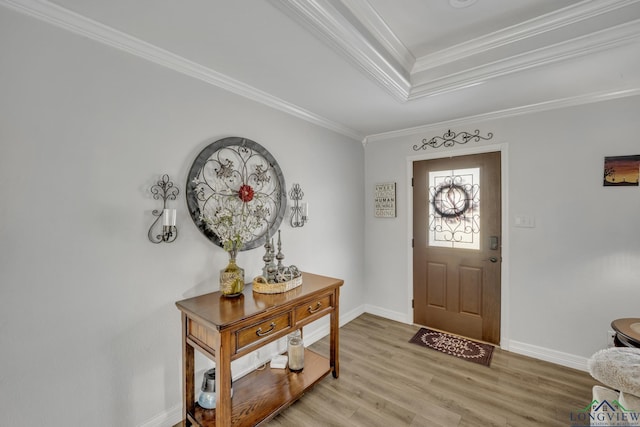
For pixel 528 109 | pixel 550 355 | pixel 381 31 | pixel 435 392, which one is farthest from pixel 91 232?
pixel 550 355

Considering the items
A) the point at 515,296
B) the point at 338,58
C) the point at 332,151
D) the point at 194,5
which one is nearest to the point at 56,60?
the point at 194,5

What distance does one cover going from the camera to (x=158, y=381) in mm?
1728

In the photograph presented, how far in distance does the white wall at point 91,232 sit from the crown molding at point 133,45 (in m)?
0.04

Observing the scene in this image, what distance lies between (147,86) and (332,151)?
6.20 ft

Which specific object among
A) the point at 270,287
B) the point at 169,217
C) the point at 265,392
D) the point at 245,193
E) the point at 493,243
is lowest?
the point at 265,392

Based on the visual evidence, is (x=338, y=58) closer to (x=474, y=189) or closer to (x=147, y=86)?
(x=147, y=86)

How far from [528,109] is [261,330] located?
299 centimetres

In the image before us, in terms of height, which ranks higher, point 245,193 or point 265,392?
point 245,193

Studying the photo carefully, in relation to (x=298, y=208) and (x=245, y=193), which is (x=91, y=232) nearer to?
(x=245, y=193)

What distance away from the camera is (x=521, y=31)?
→ 69.1 inches

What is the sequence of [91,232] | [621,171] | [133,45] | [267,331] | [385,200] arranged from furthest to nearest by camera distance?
[385,200]
[621,171]
[267,331]
[133,45]
[91,232]

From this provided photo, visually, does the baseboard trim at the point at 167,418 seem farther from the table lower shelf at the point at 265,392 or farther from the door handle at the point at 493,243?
the door handle at the point at 493,243

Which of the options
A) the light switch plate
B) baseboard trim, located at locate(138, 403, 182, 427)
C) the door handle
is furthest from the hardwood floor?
the light switch plate

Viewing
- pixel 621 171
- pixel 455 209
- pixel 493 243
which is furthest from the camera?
pixel 455 209
